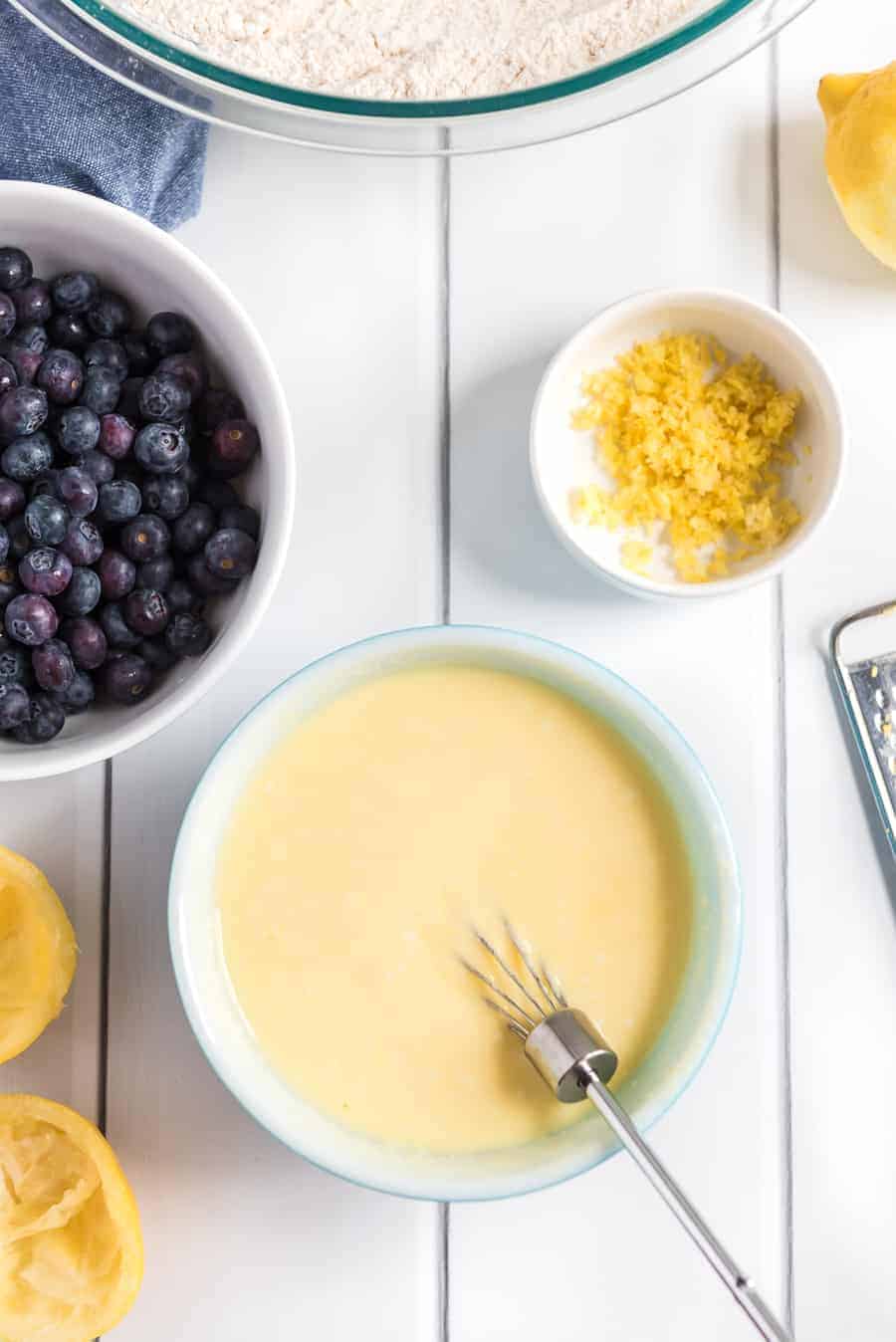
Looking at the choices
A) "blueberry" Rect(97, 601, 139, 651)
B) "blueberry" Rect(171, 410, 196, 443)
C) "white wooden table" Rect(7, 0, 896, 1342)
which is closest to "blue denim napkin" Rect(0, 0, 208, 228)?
"white wooden table" Rect(7, 0, 896, 1342)

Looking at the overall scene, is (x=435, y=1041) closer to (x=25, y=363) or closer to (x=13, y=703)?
(x=13, y=703)

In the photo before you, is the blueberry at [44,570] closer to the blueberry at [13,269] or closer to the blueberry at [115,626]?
the blueberry at [115,626]

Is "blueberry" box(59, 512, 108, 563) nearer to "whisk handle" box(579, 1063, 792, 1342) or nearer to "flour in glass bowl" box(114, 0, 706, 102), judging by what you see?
"flour in glass bowl" box(114, 0, 706, 102)

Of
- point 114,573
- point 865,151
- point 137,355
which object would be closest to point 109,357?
point 137,355

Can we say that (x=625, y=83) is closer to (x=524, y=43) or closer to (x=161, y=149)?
(x=524, y=43)

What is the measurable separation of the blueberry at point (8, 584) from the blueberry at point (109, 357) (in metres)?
0.12

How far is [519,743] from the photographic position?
825 mm

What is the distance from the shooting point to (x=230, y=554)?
773 millimetres

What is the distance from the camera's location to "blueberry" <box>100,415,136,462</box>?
769 millimetres

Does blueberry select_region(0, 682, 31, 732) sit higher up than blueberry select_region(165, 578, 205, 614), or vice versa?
blueberry select_region(165, 578, 205, 614)

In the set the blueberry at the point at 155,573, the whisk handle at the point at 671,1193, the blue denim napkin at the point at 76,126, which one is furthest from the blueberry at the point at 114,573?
the whisk handle at the point at 671,1193

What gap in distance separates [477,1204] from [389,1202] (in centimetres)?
6

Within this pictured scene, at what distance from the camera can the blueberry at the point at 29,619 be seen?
29.3 inches

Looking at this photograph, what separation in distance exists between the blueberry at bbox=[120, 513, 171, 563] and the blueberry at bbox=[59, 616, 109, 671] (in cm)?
5
